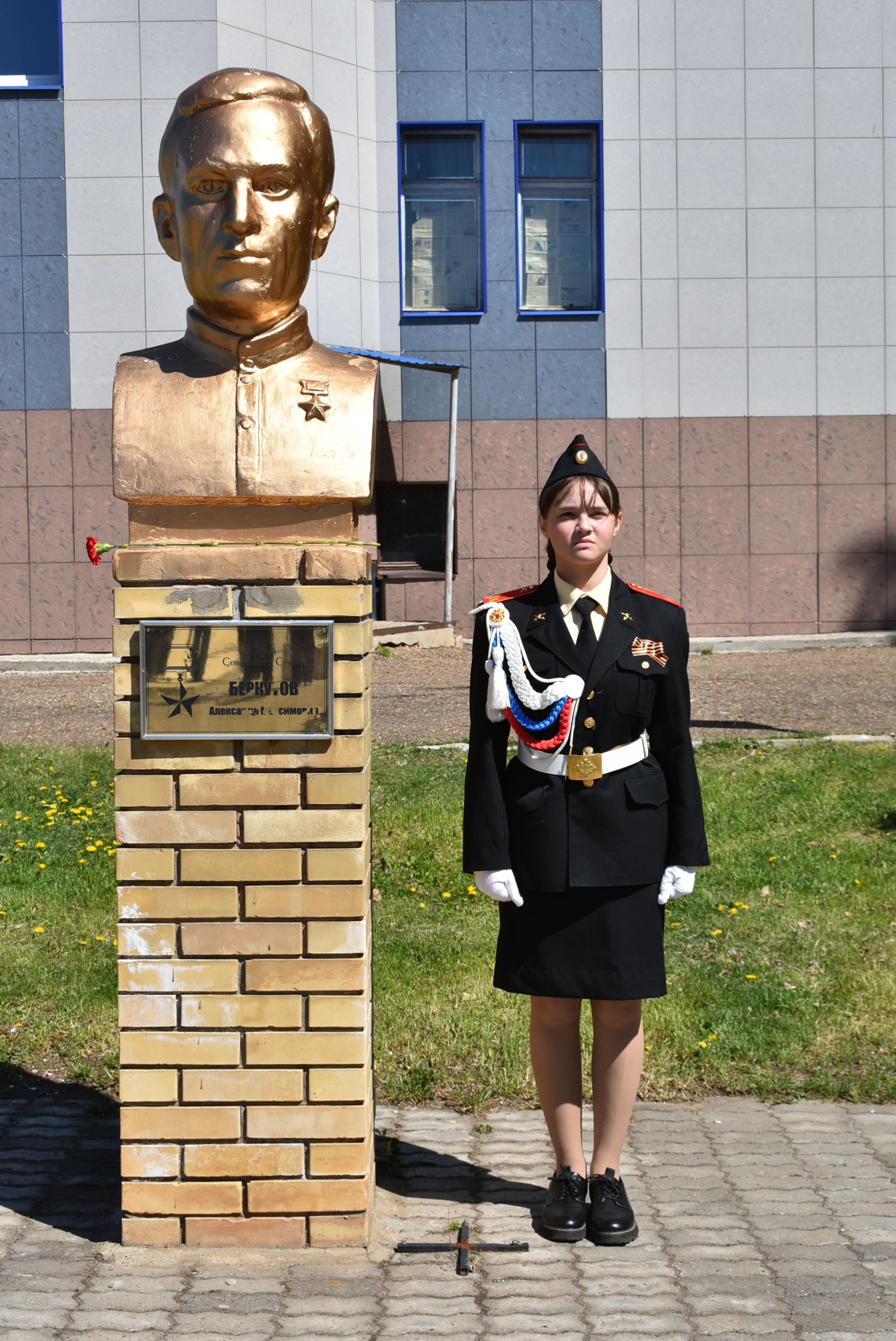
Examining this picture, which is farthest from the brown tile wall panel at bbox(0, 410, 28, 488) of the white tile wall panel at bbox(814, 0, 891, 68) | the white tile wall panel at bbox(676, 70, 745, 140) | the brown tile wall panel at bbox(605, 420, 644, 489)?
the white tile wall panel at bbox(814, 0, 891, 68)

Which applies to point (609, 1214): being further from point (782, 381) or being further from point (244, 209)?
point (782, 381)

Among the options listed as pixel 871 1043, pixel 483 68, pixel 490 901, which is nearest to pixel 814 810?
pixel 490 901

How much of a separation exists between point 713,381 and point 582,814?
12.5 m

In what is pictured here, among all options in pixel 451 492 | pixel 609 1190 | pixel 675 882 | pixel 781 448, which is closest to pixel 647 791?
pixel 675 882

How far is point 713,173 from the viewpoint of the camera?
14.9 m

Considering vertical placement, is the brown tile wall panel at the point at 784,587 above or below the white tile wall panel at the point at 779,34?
below

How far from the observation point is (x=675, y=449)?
15.2m

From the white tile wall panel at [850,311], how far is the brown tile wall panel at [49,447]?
794cm

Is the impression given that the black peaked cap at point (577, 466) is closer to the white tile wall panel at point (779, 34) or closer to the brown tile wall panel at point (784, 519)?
the brown tile wall panel at point (784, 519)

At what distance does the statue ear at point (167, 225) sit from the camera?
3365 millimetres

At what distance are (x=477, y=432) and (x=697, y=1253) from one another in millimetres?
12658

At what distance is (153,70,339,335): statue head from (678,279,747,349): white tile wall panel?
12193 mm

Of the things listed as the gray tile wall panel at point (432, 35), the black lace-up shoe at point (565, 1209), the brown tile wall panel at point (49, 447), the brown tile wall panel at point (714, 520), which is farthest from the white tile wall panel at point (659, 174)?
the black lace-up shoe at point (565, 1209)

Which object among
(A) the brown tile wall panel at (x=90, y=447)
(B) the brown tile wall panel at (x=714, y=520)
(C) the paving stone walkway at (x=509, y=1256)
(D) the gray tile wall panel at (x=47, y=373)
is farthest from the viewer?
(B) the brown tile wall panel at (x=714, y=520)
